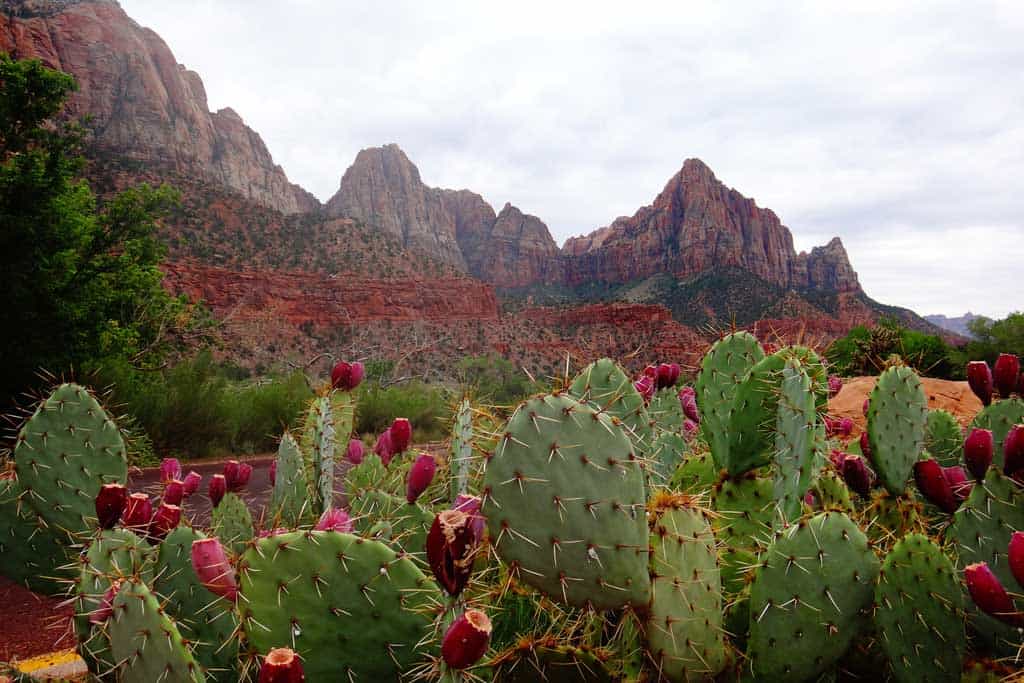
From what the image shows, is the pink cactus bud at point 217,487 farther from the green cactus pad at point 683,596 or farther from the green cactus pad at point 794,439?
the green cactus pad at point 794,439

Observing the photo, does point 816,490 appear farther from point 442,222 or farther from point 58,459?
point 442,222

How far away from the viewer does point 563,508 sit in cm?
143

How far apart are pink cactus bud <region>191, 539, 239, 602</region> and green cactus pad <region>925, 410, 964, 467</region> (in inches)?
156

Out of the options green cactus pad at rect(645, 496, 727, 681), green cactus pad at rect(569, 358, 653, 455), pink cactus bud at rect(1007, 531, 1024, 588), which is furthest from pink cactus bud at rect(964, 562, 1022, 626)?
green cactus pad at rect(569, 358, 653, 455)

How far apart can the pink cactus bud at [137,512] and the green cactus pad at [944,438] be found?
4114 millimetres

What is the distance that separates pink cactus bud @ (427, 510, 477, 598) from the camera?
3.01 ft

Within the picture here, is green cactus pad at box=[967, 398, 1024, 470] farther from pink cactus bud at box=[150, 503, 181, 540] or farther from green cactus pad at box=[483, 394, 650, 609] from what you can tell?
pink cactus bud at box=[150, 503, 181, 540]

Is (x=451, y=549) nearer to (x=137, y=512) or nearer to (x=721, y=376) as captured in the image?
(x=137, y=512)

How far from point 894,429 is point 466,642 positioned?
263 centimetres

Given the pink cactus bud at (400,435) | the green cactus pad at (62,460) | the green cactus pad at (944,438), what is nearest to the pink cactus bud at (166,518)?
the green cactus pad at (62,460)

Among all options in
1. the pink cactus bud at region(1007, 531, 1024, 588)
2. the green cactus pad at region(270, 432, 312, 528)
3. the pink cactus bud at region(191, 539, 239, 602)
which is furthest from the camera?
the green cactus pad at region(270, 432, 312, 528)

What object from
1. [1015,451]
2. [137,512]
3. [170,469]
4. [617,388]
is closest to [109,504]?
[137,512]

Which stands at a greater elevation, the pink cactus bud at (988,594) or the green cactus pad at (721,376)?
the green cactus pad at (721,376)

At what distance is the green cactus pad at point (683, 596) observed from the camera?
161 centimetres
